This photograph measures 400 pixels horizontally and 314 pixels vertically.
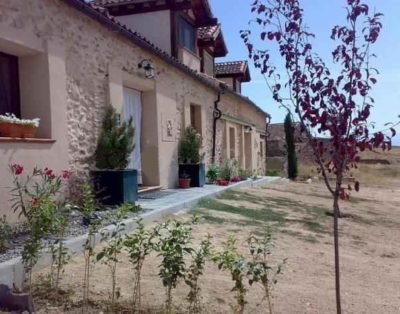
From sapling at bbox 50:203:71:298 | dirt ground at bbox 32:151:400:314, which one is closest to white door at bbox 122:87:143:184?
dirt ground at bbox 32:151:400:314

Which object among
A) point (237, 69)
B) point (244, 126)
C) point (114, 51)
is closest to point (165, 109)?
point (114, 51)

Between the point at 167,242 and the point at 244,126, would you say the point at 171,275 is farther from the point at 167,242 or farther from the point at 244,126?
the point at 244,126

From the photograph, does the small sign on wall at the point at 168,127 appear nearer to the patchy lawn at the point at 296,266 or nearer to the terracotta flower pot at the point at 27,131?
the patchy lawn at the point at 296,266

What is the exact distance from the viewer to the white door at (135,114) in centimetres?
968

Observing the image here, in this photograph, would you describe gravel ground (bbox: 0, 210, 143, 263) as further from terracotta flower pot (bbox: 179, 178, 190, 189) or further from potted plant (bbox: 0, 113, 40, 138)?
terracotta flower pot (bbox: 179, 178, 190, 189)

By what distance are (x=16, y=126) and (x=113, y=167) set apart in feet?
6.68

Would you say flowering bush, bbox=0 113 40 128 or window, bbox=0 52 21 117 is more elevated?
window, bbox=0 52 21 117

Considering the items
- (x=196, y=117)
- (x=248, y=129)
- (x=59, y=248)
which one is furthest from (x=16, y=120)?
(x=248, y=129)

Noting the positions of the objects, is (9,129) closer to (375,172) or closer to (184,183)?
(184,183)

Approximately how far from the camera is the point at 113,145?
24.8ft

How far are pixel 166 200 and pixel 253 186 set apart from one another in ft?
23.1

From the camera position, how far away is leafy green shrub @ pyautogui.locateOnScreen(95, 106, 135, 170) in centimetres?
753

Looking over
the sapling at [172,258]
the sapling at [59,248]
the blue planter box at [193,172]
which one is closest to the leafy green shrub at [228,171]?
the blue planter box at [193,172]

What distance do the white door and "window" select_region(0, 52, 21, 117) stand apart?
3217 mm
